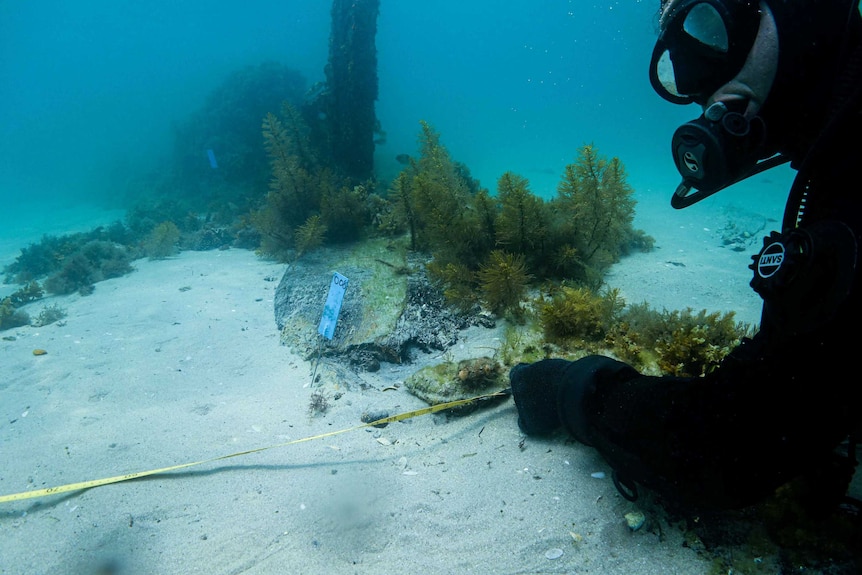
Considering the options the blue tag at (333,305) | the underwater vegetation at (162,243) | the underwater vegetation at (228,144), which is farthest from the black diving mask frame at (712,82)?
the underwater vegetation at (228,144)

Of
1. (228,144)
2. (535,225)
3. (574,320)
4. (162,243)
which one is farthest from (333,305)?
(228,144)

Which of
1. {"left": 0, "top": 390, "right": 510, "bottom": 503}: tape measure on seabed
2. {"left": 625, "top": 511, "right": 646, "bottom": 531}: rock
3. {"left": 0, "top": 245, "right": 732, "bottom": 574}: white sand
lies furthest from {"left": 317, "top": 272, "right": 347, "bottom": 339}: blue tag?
{"left": 625, "top": 511, "right": 646, "bottom": 531}: rock

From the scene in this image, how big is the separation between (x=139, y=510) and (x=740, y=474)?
3.79 meters

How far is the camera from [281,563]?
2.31 metres

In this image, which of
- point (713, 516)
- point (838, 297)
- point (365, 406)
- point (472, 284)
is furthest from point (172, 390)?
point (838, 297)

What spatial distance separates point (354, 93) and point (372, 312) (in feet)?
37.4

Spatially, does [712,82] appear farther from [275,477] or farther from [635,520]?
[275,477]

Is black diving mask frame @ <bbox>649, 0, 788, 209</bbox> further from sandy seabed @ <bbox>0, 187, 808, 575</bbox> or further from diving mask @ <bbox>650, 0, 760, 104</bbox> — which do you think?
sandy seabed @ <bbox>0, 187, 808, 575</bbox>

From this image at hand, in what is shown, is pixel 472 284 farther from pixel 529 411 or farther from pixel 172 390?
pixel 172 390

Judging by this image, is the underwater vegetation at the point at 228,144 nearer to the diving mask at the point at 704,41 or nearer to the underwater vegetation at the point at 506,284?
the underwater vegetation at the point at 506,284

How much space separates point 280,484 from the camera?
2.97m

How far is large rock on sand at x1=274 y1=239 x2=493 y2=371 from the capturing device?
479 centimetres

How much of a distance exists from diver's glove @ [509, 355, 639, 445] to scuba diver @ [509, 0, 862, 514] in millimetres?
183

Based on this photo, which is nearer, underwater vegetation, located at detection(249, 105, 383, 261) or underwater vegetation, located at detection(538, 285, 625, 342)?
underwater vegetation, located at detection(538, 285, 625, 342)
